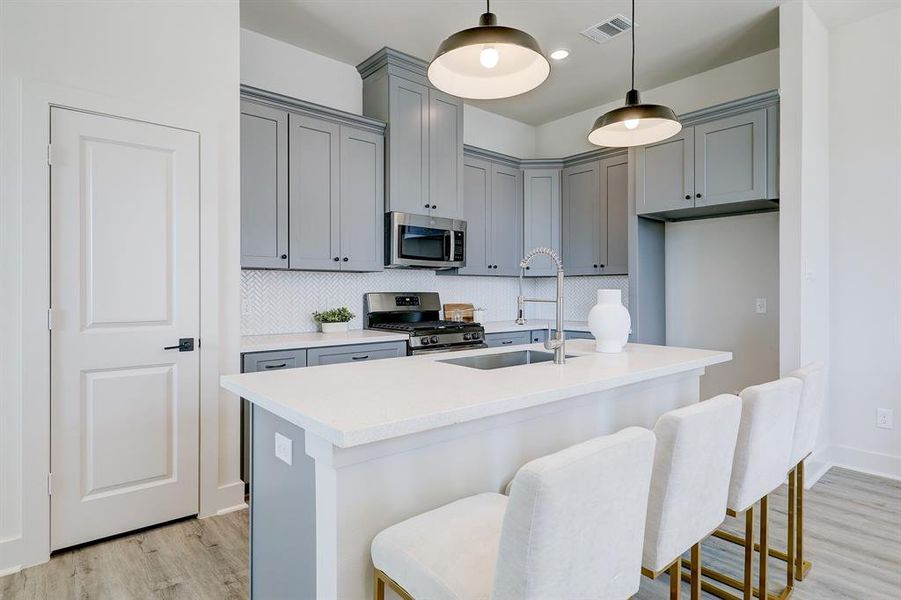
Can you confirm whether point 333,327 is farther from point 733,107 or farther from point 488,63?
point 733,107

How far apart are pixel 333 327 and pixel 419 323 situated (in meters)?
0.75

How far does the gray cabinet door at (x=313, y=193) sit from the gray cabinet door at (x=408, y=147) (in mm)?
452

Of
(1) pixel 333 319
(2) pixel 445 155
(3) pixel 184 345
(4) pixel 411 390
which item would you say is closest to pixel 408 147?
(2) pixel 445 155

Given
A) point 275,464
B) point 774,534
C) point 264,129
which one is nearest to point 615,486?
point 275,464

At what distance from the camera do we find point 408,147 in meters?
3.89

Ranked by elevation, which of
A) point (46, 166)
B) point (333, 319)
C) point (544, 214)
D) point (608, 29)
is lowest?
point (333, 319)

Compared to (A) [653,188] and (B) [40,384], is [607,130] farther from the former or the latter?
(B) [40,384]

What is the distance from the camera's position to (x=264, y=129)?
3242 mm

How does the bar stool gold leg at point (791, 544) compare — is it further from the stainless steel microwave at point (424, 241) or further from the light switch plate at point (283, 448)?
the stainless steel microwave at point (424, 241)

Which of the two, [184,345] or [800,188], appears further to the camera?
[800,188]

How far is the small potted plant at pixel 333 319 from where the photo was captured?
368 centimetres

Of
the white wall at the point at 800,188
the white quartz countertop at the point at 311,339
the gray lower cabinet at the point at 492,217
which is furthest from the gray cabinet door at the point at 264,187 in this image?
the white wall at the point at 800,188

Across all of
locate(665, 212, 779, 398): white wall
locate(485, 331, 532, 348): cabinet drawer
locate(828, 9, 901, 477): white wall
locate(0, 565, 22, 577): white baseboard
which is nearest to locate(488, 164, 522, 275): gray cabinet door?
locate(485, 331, 532, 348): cabinet drawer

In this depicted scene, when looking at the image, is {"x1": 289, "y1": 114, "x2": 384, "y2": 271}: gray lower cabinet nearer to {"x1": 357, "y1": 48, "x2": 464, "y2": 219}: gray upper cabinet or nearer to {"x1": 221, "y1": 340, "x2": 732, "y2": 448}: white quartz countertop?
{"x1": 357, "y1": 48, "x2": 464, "y2": 219}: gray upper cabinet
